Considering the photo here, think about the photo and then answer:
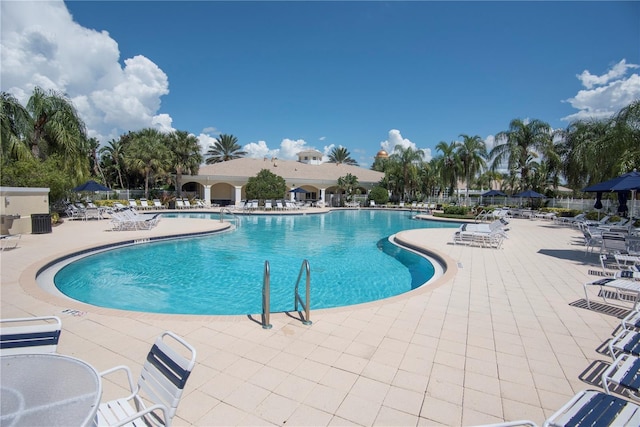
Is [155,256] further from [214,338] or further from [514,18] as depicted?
[514,18]

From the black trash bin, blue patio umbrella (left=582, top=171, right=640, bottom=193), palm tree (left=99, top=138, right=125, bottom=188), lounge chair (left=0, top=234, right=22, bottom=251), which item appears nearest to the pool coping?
lounge chair (left=0, top=234, right=22, bottom=251)

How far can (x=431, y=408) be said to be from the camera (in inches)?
112

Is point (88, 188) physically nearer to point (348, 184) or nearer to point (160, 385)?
point (160, 385)

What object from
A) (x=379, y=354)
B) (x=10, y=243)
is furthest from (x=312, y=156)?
(x=379, y=354)

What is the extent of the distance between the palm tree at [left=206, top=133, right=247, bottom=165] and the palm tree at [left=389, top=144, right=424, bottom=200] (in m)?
26.7

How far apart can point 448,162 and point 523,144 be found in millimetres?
6308

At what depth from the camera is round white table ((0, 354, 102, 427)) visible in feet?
5.36

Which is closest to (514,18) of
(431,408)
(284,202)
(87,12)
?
(431,408)

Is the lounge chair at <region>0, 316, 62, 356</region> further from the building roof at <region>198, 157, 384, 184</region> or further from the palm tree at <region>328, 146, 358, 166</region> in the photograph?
the palm tree at <region>328, 146, 358, 166</region>

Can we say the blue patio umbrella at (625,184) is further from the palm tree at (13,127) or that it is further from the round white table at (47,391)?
the palm tree at (13,127)

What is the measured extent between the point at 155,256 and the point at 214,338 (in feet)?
26.1

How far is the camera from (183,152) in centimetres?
3070

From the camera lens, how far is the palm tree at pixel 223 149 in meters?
51.6

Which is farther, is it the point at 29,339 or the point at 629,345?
the point at 629,345
